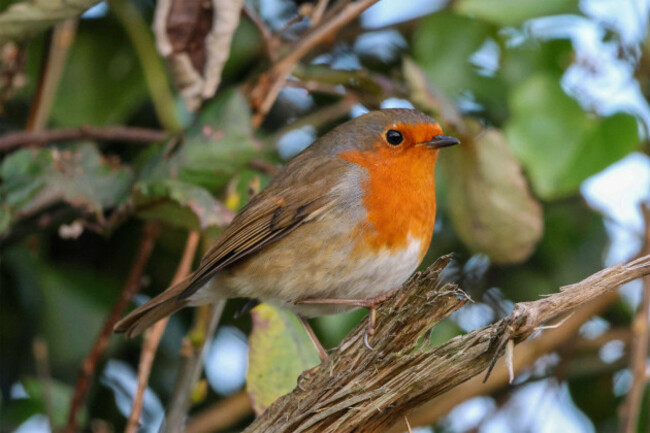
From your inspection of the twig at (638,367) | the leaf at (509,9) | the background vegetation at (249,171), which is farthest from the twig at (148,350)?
the twig at (638,367)

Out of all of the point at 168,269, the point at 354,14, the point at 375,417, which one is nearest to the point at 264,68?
the point at 354,14

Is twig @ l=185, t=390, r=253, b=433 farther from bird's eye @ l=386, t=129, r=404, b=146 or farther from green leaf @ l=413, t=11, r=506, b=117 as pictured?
green leaf @ l=413, t=11, r=506, b=117

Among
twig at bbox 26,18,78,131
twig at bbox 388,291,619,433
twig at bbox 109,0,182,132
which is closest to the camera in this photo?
twig at bbox 26,18,78,131

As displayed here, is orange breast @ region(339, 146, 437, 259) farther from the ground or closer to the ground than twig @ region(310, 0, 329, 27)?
closer to the ground

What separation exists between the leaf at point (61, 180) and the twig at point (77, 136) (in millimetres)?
51

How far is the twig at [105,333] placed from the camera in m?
3.30

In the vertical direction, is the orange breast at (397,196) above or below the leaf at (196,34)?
below

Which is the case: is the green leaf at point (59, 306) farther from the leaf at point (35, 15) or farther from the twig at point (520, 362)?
the twig at point (520, 362)

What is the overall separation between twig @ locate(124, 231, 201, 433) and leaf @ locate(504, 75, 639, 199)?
4.14ft

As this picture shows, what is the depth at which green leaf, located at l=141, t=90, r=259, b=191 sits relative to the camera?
3.29m

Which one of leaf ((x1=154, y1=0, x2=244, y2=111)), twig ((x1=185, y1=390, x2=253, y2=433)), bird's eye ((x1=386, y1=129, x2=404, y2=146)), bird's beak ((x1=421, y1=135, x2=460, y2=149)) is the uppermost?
leaf ((x1=154, y1=0, x2=244, y2=111))

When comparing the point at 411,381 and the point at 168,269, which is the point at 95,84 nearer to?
the point at 168,269

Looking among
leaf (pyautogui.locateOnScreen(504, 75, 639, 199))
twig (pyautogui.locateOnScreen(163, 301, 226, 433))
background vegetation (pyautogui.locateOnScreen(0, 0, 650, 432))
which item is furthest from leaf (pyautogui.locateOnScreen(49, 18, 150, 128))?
leaf (pyautogui.locateOnScreen(504, 75, 639, 199))

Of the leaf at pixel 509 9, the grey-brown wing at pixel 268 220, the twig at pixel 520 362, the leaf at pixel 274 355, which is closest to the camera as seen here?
the leaf at pixel 274 355
